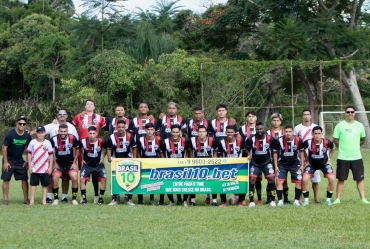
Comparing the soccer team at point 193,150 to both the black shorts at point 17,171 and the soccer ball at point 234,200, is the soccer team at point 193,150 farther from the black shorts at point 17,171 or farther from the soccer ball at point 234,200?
the soccer ball at point 234,200

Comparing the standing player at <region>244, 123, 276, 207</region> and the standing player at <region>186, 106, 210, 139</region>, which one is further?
the standing player at <region>186, 106, 210, 139</region>

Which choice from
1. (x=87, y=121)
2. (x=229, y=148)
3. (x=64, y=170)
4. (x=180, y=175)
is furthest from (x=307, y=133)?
(x=64, y=170)

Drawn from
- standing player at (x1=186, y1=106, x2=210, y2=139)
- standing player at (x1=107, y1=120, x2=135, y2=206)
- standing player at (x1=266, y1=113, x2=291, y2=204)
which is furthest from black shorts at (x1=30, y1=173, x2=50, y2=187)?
standing player at (x1=266, y1=113, x2=291, y2=204)

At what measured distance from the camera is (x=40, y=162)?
39.8ft

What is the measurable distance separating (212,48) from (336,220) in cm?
2877

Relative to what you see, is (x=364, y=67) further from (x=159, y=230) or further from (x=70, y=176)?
(x=159, y=230)

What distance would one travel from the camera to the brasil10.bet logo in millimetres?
12133

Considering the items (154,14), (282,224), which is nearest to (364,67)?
(154,14)

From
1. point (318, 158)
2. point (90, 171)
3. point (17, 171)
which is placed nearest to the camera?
point (318, 158)

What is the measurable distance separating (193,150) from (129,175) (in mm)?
1315

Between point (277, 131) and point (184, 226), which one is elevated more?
point (277, 131)

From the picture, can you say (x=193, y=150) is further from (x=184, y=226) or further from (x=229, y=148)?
(x=184, y=226)

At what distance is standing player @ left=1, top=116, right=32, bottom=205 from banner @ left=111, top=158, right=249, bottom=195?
1.79 m

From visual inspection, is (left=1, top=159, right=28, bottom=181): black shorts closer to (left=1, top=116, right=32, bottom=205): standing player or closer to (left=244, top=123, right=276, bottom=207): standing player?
(left=1, top=116, right=32, bottom=205): standing player
